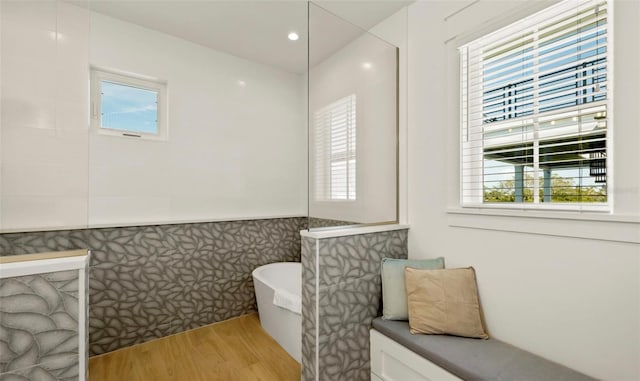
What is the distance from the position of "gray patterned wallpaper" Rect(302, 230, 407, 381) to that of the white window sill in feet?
2.15

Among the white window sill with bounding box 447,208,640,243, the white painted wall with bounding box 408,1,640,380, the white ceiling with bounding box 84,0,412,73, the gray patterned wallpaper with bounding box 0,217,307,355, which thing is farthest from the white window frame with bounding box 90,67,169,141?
the white window sill with bounding box 447,208,640,243

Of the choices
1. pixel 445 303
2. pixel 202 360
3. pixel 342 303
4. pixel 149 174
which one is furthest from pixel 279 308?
pixel 149 174

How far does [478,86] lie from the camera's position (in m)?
1.77

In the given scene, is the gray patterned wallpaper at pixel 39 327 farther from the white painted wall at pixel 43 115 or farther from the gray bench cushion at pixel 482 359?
the gray bench cushion at pixel 482 359

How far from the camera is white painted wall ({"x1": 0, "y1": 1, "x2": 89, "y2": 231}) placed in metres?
1.18

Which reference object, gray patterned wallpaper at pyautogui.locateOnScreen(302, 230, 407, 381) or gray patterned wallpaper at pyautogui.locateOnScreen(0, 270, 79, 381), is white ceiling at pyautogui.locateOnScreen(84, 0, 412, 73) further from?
gray patterned wallpaper at pyautogui.locateOnScreen(0, 270, 79, 381)

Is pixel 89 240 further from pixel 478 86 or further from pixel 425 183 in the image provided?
pixel 478 86

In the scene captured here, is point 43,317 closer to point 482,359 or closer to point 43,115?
point 43,115

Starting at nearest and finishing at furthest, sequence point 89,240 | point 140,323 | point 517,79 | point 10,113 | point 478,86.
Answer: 1. point 10,113
2. point 517,79
3. point 478,86
4. point 89,240
5. point 140,323

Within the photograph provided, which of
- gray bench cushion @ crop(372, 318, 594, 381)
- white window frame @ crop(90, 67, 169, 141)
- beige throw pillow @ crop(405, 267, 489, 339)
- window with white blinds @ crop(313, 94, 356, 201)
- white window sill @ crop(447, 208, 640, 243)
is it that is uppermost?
white window frame @ crop(90, 67, 169, 141)

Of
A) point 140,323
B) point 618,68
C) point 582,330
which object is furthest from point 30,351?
point 618,68

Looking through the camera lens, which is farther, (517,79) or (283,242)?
(283,242)

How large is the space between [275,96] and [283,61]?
0.40 meters

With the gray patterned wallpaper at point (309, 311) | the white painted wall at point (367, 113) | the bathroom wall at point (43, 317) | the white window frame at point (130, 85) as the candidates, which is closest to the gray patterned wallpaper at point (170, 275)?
the white window frame at point (130, 85)
